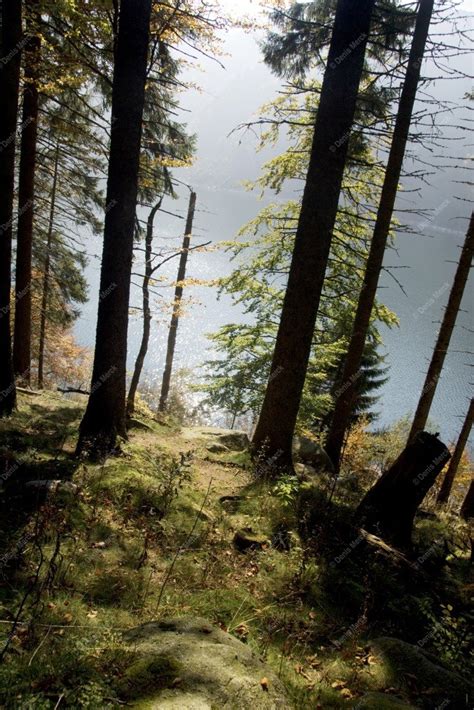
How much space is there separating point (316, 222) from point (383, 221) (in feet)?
9.95

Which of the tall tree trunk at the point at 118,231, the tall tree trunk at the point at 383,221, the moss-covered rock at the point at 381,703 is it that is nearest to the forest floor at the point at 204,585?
the moss-covered rock at the point at 381,703

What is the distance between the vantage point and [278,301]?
36.3ft

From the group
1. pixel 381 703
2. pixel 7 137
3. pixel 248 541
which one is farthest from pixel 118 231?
pixel 381 703

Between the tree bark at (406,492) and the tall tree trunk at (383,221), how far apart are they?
375cm

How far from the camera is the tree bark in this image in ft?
17.0

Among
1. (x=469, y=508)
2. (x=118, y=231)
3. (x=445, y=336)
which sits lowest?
(x=469, y=508)

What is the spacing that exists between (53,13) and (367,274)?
24.1ft

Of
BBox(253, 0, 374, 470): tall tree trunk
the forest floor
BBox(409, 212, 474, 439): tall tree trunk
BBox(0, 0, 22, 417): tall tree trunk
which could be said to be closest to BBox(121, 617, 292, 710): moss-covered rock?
the forest floor

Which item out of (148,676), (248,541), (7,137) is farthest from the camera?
(7,137)

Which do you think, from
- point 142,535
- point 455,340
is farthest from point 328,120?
point 455,340

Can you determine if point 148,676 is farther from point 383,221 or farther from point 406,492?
point 383,221

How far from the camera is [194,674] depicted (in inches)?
89.4

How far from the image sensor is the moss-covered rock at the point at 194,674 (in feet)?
6.94

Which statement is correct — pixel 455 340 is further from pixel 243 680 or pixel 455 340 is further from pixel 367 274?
pixel 243 680
